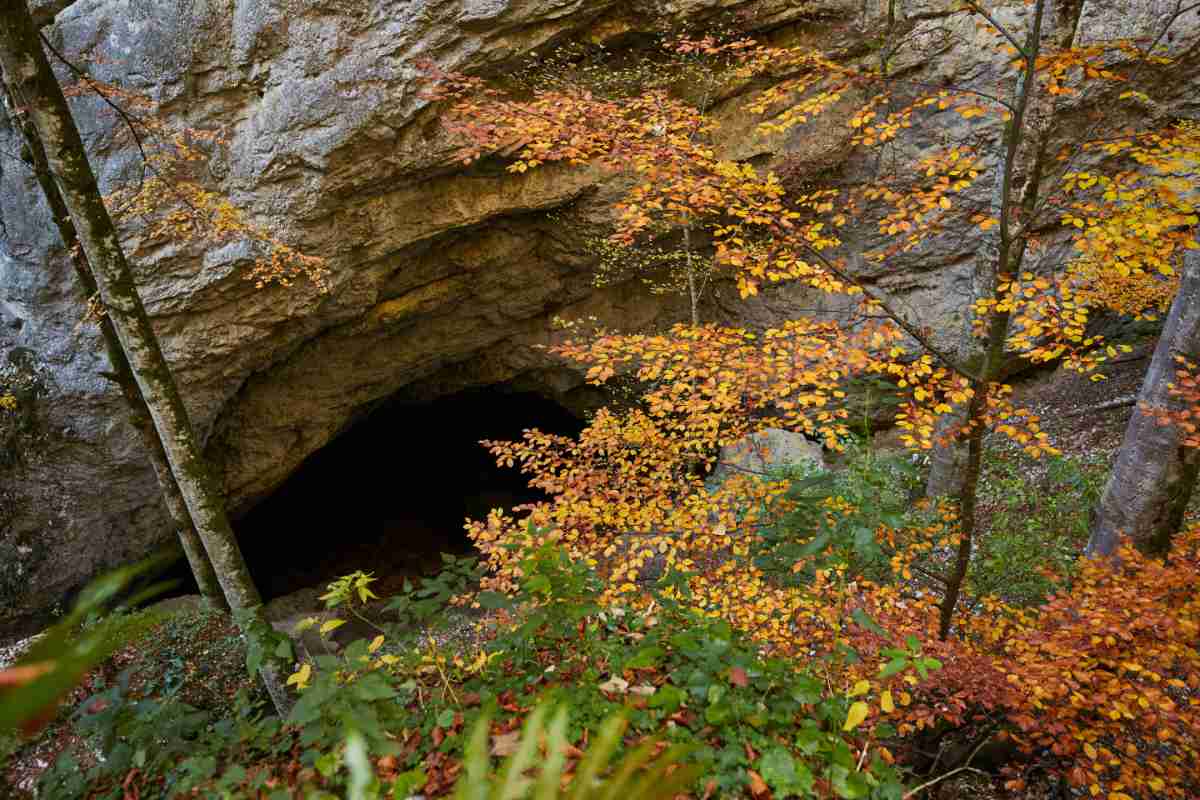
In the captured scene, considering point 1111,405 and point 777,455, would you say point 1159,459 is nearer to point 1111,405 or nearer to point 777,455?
point 1111,405

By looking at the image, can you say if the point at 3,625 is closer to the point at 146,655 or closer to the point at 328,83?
the point at 146,655

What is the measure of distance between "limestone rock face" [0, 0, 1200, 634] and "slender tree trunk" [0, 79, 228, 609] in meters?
1.64

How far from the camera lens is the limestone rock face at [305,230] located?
645cm

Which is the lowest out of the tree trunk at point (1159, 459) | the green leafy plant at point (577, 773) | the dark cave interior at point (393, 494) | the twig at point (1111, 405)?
the dark cave interior at point (393, 494)

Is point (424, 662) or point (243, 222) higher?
point (243, 222)

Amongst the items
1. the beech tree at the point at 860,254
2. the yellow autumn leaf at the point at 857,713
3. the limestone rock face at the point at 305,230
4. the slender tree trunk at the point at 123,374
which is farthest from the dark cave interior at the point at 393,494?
the yellow autumn leaf at the point at 857,713

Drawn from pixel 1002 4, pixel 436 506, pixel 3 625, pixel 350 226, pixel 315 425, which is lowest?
pixel 436 506

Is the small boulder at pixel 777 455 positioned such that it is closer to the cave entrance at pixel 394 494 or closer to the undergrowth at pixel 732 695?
the undergrowth at pixel 732 695

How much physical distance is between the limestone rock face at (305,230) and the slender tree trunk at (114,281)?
94.9 inches

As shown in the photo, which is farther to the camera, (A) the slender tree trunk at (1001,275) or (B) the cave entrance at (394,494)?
(B) the cave entrance at (394,494)

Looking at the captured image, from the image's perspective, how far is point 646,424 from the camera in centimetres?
633

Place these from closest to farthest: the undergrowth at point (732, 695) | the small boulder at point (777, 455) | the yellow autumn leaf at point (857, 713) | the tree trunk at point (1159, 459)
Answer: the yellow autumn leaf at point (857, 713) < the undergrowth at point (732, 695) < the tree trunk at point (1159, 459) < the small boulder at point (777, 455)

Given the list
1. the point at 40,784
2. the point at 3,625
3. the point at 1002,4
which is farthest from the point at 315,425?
the point at 1002,4

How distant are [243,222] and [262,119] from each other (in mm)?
1170
